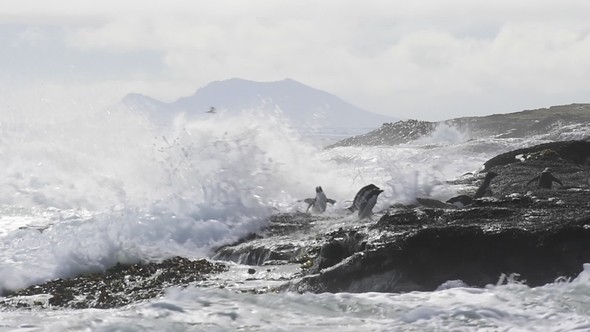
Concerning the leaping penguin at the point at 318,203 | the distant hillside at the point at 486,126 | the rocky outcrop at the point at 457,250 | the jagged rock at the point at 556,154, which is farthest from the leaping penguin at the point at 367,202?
the distant hillside at the point at 486,126

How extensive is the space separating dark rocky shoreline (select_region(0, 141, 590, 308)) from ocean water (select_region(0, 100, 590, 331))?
472 mm

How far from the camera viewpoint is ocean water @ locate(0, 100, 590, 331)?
7484 millimetres

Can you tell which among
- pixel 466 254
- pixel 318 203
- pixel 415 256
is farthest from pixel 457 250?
pixel 318 203

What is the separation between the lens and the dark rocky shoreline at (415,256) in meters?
8.91

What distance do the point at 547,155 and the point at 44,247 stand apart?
16.7m

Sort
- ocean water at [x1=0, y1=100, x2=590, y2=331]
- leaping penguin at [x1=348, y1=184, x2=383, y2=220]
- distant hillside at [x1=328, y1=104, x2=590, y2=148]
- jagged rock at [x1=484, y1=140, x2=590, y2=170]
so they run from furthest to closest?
distant hillside at [x1=328, y1=104, x2=590, y2=148]
jagged rock at [x1=484, y1=140, x2=590, y2=170]
leaping penguin at [x1=348, y1=184, x2=383, y2=220]
ocean water at [x1=0, y1=100, x2=590, y2=331]

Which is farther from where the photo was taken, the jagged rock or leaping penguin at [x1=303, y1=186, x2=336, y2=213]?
the jagged rock

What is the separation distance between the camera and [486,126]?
234ft

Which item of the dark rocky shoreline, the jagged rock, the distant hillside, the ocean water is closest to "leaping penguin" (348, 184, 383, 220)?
the ocean water

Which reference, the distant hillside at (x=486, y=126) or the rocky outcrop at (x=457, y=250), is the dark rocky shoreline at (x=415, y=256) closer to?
the rocky outcrop at (x=457, y=250)

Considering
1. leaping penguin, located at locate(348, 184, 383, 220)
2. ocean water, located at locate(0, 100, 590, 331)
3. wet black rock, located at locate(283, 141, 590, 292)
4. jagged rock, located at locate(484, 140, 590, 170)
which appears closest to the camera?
ocean water, located at locate(0, 100, 590, 331)

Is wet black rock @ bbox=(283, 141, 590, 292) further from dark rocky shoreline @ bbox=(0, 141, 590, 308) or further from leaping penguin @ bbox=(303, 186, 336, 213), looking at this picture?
leaping penguin @ bbox=(303, 186, 336, 213)

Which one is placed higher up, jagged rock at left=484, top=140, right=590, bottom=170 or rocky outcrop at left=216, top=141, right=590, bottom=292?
jagged rock at left=484, top=140, right=590, bottom=170

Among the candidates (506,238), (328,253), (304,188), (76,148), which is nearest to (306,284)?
(328,253)
